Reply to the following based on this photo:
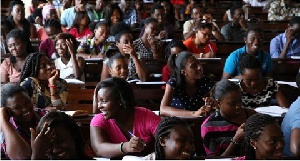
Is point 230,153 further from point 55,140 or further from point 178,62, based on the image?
point 178,62

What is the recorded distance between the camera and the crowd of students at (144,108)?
2.71 metres

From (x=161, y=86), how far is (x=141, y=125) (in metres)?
1.61

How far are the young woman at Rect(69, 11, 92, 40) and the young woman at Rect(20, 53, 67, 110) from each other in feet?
10.5

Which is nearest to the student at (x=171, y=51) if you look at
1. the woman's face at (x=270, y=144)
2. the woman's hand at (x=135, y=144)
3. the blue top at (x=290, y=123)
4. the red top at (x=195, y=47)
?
the red top at (x=195, y=47)

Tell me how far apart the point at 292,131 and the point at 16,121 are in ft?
4.92

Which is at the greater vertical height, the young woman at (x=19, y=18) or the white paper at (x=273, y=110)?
the young woman at (x=19, y=18)

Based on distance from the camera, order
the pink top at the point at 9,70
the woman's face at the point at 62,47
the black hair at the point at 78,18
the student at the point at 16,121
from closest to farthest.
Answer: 1. the student at the point at 16,121
2. the pink top at the point at 9,70
3. the woman's face at the point at 62,47
4. the black hair at the point at 78,18

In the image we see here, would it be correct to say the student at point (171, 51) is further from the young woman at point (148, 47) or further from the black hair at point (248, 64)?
the black hair at point (248, 64)

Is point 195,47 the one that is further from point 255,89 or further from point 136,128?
point 136,128

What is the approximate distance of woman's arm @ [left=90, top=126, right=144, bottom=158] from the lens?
2.92m

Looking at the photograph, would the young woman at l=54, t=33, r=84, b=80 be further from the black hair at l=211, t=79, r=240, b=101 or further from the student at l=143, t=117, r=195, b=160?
the student at l=143, t=117, r=195, b=160

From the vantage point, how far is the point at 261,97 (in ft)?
14.2

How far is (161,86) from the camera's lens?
4.78 meters

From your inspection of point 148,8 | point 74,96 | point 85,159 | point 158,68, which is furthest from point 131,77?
point 148,8
